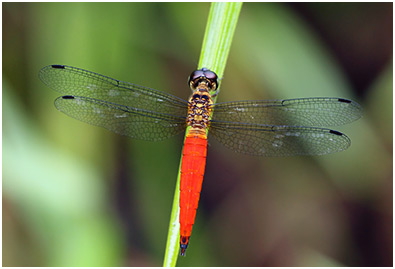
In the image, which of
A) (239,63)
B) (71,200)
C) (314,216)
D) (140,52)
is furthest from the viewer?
(314,216)

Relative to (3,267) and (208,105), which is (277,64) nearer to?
(208,105)

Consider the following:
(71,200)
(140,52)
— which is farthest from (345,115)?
(71,200)

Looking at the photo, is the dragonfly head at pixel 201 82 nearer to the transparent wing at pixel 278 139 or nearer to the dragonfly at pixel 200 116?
the dragonfly at pixel 200 116

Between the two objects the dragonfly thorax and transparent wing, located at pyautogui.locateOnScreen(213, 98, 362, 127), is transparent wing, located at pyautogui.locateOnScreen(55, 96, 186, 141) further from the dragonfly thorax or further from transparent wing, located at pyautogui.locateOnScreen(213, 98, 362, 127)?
transparent wing, located at pyautogui.locateOnScreen(213, 98, 362, 127)

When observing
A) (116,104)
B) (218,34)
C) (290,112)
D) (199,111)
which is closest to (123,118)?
(116,104)

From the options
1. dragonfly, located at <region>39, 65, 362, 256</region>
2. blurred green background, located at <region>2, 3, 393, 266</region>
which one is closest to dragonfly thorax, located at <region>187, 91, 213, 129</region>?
dragonfly, located at <region>39, 65, 362, 256</region>

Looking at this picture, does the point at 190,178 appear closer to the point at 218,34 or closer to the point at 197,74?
the point at 197,74
